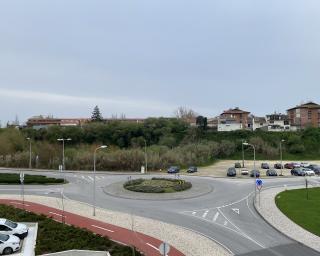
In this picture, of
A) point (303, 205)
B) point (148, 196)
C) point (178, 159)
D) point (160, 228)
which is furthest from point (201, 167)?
point (160, 228)

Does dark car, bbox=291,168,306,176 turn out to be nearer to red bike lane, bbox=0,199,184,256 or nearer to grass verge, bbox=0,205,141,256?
red bike lane, bbox=0,199,184,256

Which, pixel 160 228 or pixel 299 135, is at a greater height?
pixel 299 135

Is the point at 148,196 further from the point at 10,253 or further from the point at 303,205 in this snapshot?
the point at 10,253

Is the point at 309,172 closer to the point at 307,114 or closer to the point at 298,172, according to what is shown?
the point at 298,172

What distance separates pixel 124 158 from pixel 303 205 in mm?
44463

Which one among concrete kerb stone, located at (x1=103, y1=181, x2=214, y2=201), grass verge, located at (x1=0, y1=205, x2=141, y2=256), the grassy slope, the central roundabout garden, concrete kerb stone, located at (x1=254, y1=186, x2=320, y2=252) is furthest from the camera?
the central roundabout garden

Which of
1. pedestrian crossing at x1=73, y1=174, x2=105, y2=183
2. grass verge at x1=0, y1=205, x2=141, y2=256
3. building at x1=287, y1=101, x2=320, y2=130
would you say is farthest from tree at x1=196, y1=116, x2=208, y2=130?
grass verge at x1=0, y1=205, x2=141, y2=256

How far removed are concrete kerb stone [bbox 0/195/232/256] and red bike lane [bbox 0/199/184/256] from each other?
0.73m

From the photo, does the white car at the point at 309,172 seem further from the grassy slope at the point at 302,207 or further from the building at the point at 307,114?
the building at the point at 307,114

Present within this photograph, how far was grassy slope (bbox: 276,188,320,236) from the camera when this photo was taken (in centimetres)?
3412

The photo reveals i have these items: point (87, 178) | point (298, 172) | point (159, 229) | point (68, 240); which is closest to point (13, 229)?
point (68, 240)

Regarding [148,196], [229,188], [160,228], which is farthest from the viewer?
[229,188]

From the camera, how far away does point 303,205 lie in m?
42.5

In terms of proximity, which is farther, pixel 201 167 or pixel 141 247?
pixel 201 167
